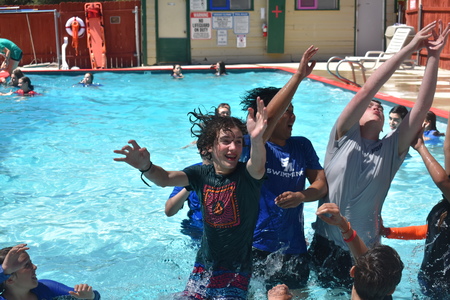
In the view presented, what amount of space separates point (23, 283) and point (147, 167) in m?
0.94

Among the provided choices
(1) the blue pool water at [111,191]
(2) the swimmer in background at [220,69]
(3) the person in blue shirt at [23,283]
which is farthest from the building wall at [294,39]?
(3) the person in blue shirt at [23,283]

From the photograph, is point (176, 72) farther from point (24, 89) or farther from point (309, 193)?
point (309, 193)

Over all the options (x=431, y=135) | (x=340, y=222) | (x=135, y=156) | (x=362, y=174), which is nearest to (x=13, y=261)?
(x=135, y=156)

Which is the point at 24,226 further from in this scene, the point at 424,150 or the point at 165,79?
the point at 165,79

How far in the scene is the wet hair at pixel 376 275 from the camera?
2.43 metres

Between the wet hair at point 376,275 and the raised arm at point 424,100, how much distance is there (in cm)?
101

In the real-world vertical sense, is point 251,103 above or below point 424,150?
above

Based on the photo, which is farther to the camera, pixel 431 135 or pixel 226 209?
pixel 431 135

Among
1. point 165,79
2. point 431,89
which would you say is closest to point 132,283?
point 431,89

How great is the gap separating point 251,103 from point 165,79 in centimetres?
1467

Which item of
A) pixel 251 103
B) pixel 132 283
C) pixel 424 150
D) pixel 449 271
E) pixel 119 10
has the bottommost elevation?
pixel 132 283

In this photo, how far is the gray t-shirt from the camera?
10.9 ft

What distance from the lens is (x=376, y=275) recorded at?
7.95 ft

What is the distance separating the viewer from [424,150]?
11.0 ft
